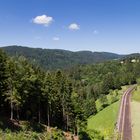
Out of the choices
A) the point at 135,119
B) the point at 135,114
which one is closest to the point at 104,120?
the point at 135,114

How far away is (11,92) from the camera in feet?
195

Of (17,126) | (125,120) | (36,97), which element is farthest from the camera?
(125,120)

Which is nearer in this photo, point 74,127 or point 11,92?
point 11,92

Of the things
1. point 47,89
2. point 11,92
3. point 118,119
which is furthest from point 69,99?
point 118,119

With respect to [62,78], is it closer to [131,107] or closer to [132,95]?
[131,107]

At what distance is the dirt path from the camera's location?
268 feet

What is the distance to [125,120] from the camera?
104812mm

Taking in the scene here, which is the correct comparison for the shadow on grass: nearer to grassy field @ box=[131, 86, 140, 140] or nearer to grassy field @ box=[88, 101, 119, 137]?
grassy field @ box=[131, 86, 140, 140]

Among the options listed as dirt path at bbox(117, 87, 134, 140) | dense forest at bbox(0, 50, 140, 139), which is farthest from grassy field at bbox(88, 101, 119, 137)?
dense forest at bbox(0, 50, 140, 139)

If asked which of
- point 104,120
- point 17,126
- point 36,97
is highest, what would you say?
point 36,97

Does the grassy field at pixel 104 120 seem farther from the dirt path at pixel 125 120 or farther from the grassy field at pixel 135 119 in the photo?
the grassy field at pixel 135 119

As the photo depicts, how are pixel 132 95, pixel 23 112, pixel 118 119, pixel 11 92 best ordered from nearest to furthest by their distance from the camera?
1. pixel 11 92
2. pixel 23 112
3. pixel 118 119
4. pixel 132 95

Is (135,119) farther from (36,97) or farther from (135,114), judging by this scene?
(36,97)

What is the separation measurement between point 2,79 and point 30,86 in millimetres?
5845
